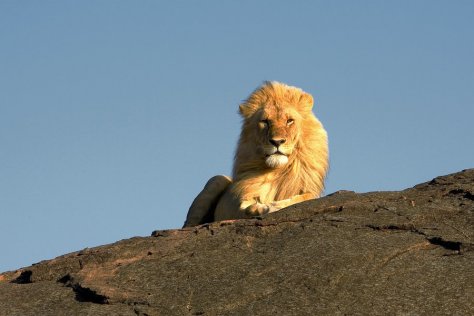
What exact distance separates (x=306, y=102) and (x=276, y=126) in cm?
86

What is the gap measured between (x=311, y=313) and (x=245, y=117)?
17.1ft

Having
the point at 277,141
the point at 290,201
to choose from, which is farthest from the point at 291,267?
the point at 277,141

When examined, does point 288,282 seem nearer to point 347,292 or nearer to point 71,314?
point 347,292

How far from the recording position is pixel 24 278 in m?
12.1

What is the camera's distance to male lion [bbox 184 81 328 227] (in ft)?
47.3

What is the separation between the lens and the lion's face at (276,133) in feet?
47.3

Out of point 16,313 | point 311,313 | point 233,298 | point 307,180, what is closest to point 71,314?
point 16,313

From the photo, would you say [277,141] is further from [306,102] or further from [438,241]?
[438,241]

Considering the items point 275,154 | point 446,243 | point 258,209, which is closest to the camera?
point 446,243

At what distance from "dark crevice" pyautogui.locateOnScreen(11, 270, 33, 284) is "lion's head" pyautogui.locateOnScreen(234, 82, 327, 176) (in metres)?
3.51

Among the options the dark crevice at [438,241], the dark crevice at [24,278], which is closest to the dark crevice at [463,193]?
the dark crevice at [438,241]

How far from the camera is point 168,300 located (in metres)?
10.9

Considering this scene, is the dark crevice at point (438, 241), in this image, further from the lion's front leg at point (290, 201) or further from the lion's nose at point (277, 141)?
the lion's nose at point (277, 141)

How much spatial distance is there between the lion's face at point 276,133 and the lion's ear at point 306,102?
1.18 feet
